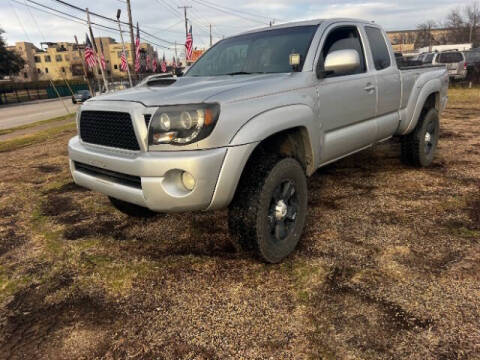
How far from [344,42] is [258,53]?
0.91 metres

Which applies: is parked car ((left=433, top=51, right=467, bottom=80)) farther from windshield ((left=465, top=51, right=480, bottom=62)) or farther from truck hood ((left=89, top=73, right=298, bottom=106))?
truck hood ((left=89, top=73, right=298, bottom=106))

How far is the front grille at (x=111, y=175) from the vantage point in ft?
8.25

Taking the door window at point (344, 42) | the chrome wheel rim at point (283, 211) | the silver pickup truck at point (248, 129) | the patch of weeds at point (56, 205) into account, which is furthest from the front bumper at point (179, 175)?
the patch of weeds at point (56, 205)

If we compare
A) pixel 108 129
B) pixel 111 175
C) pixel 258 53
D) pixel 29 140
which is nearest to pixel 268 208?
pixel 111 175

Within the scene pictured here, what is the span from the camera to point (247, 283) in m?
2.61

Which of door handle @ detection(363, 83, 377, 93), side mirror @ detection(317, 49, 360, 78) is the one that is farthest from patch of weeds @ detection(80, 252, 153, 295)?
door handle @ detection(363, 83, 377, 93)

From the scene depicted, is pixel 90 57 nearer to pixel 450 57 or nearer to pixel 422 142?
pixel 450 57

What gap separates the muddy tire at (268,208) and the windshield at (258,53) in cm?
98

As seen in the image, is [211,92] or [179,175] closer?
[179,175]

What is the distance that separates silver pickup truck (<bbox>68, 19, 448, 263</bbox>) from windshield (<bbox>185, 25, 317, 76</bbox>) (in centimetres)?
1

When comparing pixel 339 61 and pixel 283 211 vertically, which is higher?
pixel 339 61

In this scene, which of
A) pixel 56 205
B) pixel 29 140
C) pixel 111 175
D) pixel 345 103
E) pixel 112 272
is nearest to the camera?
pixel 111 175

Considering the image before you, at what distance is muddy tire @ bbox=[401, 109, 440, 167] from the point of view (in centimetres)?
495

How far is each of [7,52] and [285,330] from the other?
2108 inches
